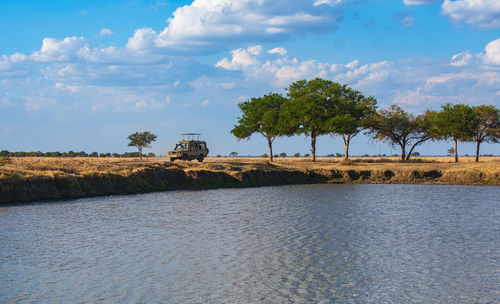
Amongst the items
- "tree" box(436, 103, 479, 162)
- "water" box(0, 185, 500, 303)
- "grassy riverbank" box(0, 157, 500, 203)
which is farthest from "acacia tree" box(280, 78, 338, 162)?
"water" box(0, 185, 500, 303)

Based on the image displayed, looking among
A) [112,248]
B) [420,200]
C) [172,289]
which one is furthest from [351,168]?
[172,289]

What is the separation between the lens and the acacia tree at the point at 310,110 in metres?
A: 62.7

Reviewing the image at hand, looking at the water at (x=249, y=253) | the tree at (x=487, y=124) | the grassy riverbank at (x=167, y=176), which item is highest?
the tree at (x=487, y=124)

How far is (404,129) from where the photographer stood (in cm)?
7281

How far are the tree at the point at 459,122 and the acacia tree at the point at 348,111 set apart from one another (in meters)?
10.1

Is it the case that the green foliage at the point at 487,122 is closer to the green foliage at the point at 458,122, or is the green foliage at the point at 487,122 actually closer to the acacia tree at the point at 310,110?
the green foliage at the point at 458,122

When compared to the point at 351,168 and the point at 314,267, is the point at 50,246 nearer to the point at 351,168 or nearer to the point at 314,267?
the point at 314,267

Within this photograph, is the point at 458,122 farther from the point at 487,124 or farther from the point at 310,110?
the point at 310,110

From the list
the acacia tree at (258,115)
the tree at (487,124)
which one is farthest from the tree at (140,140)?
the tree at (487,124)

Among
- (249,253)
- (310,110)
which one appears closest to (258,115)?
(310,110)

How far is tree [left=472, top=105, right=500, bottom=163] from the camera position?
66.4 meters

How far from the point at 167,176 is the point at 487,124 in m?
48.9

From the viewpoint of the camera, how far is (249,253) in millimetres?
15789

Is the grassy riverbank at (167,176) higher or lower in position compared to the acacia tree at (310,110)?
lower
